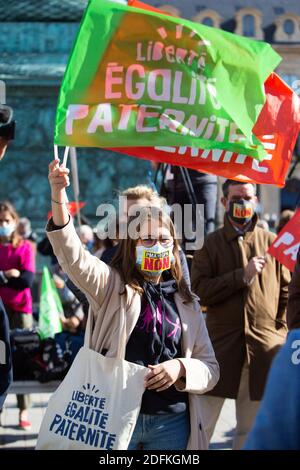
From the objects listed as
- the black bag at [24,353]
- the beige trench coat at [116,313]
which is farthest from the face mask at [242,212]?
the black bag at [24,353]

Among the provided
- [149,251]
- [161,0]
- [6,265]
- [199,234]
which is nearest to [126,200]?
[149,251]

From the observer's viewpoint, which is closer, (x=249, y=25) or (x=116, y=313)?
(x=116, y=313)

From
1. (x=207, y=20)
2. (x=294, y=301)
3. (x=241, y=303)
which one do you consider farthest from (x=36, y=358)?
(x=207, y=20)

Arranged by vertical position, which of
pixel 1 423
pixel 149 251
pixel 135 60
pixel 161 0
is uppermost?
pixel 161 0

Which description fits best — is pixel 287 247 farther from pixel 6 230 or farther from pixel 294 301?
pixel 6 230

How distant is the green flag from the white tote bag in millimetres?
3383

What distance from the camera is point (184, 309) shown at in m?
3.48

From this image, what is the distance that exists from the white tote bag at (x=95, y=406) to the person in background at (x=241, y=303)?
64.9 inches

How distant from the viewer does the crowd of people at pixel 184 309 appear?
10.6 feet

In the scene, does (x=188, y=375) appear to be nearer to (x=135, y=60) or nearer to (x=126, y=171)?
(x=135, y=60)

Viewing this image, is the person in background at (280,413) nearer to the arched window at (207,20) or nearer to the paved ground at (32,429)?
the paved ground at (32,429)

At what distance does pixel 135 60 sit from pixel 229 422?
3.44 meters

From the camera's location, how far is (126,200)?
3730 mm

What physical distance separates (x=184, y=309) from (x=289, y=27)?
4323 centimetres
